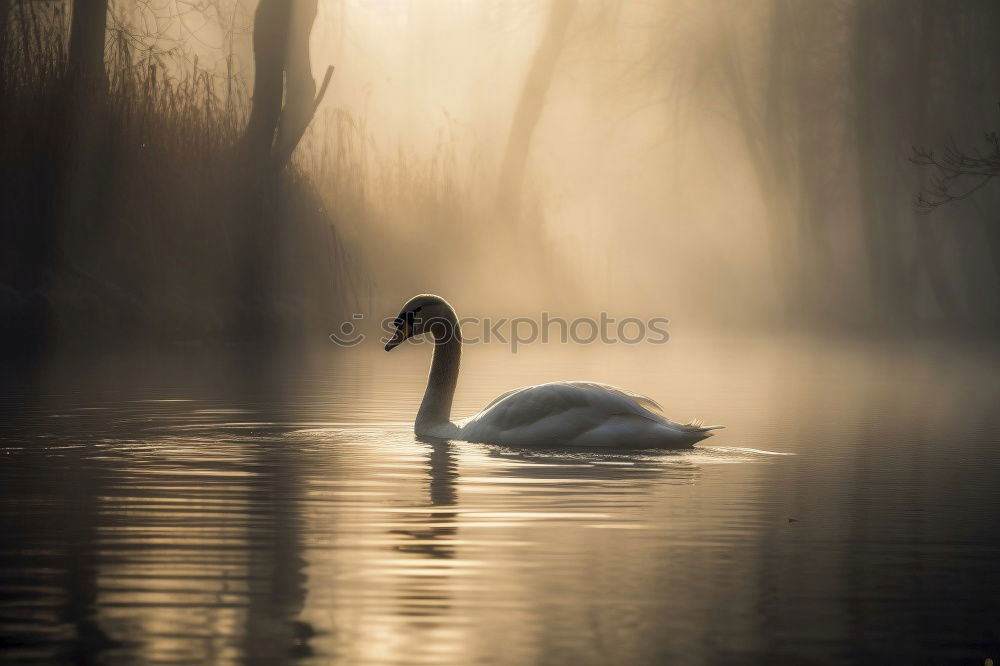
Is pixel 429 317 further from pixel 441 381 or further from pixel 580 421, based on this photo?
pixel 580 421

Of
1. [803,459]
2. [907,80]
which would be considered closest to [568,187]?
[907,80]

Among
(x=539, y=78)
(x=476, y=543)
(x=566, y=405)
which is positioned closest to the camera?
(x=476, y=543)

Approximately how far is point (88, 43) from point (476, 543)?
17002 mm

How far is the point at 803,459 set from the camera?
31.2ft

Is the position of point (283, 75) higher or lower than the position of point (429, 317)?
higher

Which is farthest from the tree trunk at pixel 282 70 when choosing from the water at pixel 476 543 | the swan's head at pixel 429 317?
the swan's head at pixel 429 317

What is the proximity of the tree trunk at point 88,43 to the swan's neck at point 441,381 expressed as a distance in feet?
36.9

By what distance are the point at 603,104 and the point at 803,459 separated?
1269 inches

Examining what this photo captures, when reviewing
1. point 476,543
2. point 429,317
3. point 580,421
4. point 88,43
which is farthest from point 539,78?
point 476,543

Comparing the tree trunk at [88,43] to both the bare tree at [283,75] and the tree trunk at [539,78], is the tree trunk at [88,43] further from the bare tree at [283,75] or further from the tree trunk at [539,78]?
the tree trunk at [539,78]

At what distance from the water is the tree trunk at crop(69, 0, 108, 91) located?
9.24 meters

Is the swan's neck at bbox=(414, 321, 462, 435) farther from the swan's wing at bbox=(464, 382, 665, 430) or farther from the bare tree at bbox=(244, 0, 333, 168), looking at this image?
the bare tree at bbox=(244, 0, 333, 168)

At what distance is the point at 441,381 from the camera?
10.9m

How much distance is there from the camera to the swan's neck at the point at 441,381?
416 inches
